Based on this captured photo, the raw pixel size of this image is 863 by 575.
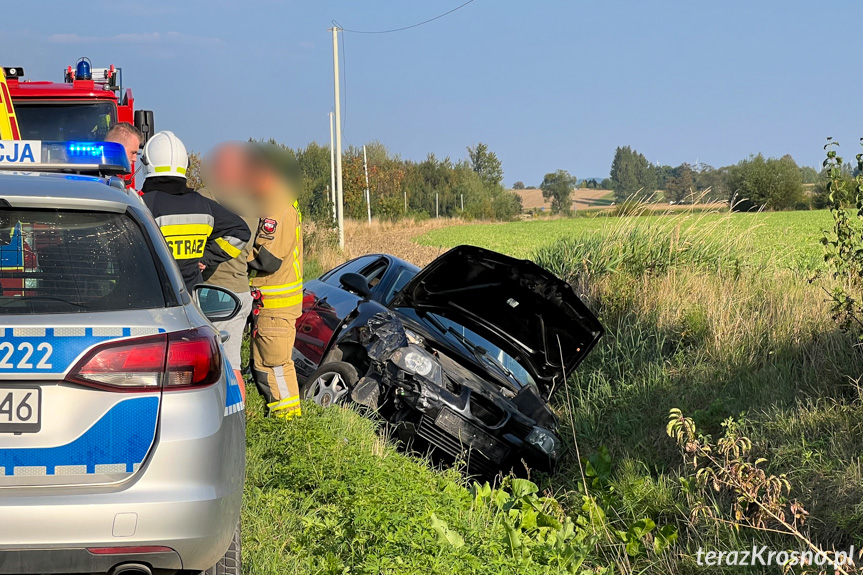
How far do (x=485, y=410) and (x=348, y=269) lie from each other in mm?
3307

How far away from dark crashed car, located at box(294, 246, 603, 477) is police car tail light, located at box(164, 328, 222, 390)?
3.42 metres

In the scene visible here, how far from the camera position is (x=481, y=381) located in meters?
6.62

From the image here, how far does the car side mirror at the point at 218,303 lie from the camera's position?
153 inches

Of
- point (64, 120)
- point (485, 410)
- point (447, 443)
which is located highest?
point (64, 120)

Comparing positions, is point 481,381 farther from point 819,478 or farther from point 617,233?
point 617,233

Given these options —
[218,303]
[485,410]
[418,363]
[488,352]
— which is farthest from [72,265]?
[488,352]

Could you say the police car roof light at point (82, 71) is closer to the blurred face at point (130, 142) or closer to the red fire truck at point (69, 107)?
the red fire truck at point (69, 107)

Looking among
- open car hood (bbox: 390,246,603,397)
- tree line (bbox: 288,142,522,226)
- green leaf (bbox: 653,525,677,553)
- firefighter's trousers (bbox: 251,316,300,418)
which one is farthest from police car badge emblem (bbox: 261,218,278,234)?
tree line (bbox: 288,142,522,226)

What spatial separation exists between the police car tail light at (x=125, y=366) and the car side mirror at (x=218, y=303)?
2.65ft

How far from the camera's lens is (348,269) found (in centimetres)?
933

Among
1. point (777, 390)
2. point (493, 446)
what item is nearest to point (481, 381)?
point (493, 446)

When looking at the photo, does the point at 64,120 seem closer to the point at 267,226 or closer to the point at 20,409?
the point at 267,226

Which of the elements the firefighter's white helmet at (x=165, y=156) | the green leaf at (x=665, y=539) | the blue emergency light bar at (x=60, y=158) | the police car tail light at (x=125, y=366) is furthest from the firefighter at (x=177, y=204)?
the green leaf at (x=665, y=539)

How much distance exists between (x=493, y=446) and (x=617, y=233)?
18.7ft
